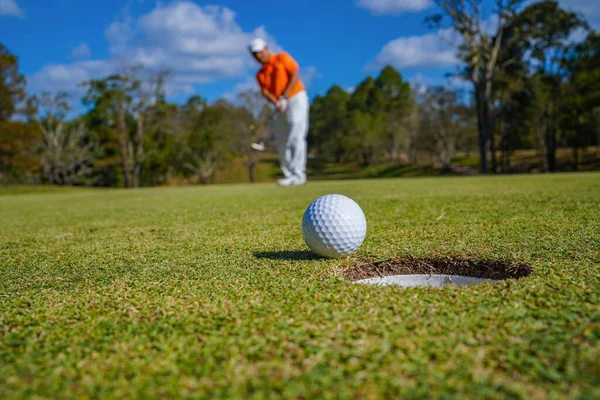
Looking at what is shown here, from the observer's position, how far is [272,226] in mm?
5094

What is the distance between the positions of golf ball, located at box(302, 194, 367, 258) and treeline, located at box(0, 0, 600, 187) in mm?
24946

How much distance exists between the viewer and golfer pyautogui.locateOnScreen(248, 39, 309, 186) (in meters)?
11.0

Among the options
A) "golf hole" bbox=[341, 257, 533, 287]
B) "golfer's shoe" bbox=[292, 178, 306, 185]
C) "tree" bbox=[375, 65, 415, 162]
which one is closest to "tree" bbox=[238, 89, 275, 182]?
"tree" bbox=[375, 65, 415, 162]

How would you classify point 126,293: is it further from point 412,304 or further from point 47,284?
point 412,304

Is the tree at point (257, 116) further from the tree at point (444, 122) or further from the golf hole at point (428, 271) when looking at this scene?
the golf hole at point (428, 271)

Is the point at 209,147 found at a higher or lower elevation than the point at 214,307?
higher

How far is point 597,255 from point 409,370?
2127 millimetres

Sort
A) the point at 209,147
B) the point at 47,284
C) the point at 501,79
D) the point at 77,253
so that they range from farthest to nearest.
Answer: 1. the point at 209,147
2. the point at 501,79
3. the point at 77,253
4. the point at 47,284

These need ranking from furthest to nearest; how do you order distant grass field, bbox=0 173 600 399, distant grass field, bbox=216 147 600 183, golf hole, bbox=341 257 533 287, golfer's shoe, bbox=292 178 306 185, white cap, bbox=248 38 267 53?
distant grass field, bbox=216 147 600 183 → golfer's shoe, bbox=292 178 306 185 → white cap, bbox=248 38 267 53 → golf hole, bbox=341 257 533 287 → distant grass field, bbox=0 173 600 399

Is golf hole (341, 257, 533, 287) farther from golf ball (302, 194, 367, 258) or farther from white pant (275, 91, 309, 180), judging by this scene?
white pant (275, 91, 309, 180)

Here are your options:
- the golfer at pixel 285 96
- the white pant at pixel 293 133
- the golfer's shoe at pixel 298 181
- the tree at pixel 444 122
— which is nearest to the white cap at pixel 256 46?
the golfer at pixel 285 96

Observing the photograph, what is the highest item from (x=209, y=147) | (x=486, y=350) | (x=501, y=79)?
(x=501, y=79)

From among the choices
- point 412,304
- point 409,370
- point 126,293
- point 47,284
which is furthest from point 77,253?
point 409,370

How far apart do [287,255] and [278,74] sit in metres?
8.51
